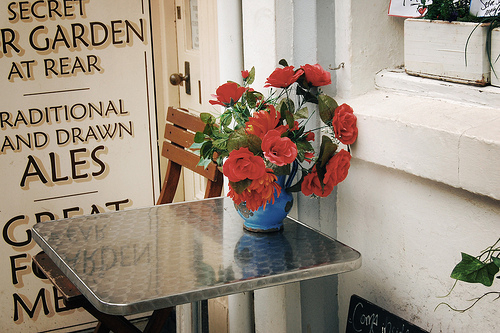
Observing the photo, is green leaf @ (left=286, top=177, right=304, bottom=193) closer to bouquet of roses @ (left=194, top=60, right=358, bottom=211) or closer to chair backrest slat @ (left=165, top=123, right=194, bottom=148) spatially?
bouquet of roses @ (left=194, top=60, right=358, bottom=211)

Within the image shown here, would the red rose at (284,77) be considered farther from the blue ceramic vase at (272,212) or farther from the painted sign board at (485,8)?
the painted sign board at (485,8)

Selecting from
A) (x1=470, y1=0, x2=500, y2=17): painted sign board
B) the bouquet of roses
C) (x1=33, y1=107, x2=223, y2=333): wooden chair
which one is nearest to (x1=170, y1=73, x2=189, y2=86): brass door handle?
(x1=33, y1=107, x2=223, y2=333): wooden chair

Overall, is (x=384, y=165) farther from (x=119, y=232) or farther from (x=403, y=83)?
(x=119, y=232)

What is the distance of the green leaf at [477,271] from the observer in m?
1.23

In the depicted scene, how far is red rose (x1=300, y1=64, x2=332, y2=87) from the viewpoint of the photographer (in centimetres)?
195

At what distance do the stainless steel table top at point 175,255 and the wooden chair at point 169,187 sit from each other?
331 mm

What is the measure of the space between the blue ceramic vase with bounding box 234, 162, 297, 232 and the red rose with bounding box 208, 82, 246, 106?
0.27 m

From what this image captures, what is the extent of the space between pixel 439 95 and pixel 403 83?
5.9 inches

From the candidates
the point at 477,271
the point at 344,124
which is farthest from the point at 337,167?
the point at 477,271

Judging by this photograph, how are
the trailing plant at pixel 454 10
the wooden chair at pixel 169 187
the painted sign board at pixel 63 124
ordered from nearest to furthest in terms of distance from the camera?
the trailing plant at pixel 454 10
the wooden chair at pixel 169 187
the painted sign board at pixel 63 124

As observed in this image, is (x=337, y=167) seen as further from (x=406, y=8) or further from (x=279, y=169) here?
(x=406, y=8)

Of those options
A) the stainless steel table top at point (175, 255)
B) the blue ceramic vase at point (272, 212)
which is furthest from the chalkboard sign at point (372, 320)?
the blue ceramic vase at point (272, 212)

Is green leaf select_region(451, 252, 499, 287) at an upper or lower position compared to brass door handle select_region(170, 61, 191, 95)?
lower

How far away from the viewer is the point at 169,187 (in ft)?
9.54
